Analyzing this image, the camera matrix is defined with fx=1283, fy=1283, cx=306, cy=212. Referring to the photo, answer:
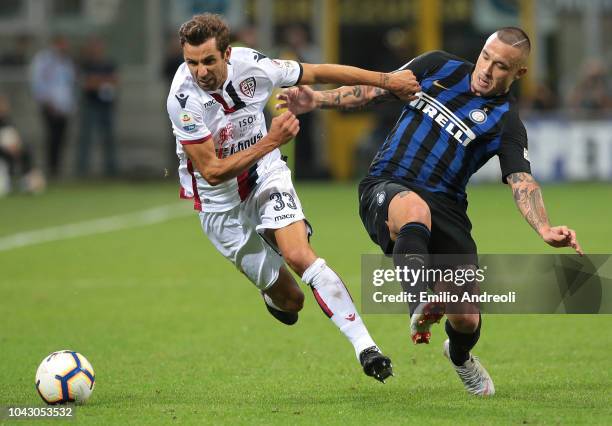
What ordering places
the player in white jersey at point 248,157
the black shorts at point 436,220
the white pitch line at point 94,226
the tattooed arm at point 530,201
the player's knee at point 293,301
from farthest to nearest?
the white pitch line at point 94,226 → the player's knee at point 293,301 → the black shorts at point 436,220 → the player in white jersey at point 248,157 → the tattooed arm at point 530,201

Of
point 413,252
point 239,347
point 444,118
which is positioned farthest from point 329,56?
point 413,252

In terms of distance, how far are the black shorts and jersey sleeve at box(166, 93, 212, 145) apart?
3.37ft

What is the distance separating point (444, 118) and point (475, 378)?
1.49m

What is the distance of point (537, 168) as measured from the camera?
2267 cm

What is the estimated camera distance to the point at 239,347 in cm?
907

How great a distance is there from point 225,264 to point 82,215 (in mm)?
5436

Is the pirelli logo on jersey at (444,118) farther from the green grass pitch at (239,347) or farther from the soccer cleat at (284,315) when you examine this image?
the soccer cleat at (284,315)

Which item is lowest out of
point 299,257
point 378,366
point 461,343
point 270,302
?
point 270,302

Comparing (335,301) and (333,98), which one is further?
(333,98)

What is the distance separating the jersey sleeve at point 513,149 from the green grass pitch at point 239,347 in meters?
1.26

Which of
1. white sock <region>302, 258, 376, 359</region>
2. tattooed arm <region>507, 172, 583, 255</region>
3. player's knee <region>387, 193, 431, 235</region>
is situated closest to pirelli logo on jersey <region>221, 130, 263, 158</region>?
white sock <region>302, 258, 376, 359</region>

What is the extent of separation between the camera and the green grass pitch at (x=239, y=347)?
6746 mm

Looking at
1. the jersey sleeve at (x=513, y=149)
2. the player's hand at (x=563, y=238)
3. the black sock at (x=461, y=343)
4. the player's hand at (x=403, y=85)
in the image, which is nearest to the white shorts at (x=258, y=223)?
the player's hand at (x=403, y=85)

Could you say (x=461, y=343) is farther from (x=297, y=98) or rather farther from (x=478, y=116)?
(x=297, y=98)
